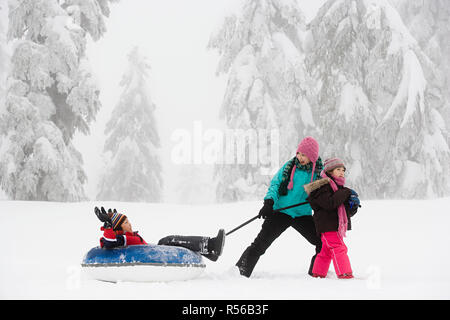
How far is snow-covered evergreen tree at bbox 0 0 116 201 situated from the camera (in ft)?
45.7

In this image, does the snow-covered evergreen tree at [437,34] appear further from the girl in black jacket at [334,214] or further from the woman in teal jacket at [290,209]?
the girl in black jacket at [334,214]

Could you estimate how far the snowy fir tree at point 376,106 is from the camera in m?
16.5

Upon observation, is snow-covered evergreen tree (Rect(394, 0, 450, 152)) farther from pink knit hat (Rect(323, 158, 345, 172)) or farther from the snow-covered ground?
pink knit hat (Rect(323, 158, 345, 172))

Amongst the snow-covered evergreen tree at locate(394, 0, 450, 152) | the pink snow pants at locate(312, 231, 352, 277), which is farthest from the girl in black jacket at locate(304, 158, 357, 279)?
the snow-covered evergreen tree at locate(394, 0, 450, 152)

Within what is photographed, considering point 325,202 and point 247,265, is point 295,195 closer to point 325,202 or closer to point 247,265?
point 325,202

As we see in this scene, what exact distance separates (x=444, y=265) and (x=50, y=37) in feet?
38.5

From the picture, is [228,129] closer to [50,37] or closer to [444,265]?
[50,37]

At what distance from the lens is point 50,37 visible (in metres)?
14.1

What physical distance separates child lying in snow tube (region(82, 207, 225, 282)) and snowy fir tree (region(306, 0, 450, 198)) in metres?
13.1

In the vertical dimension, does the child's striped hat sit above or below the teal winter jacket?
below

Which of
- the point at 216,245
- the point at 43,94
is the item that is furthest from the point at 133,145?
the point at 216,245

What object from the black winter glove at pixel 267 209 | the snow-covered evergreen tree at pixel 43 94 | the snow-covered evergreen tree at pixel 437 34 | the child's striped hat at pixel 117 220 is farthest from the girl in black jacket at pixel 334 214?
the snow-covered evergreen tree at pixel 437 34
